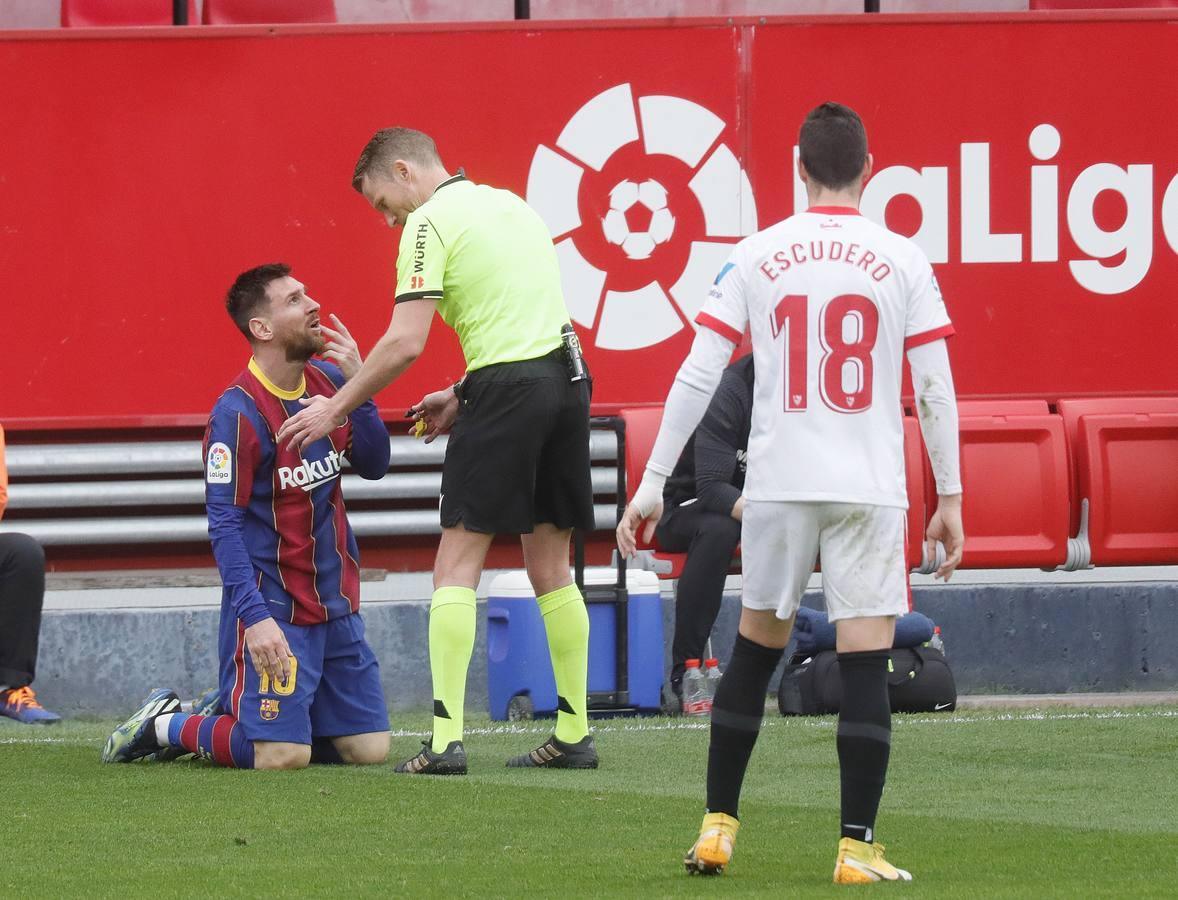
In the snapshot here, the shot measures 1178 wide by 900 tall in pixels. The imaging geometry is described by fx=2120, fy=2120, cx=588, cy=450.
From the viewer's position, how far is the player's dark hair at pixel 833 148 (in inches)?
162

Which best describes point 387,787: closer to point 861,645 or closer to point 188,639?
point 861,645

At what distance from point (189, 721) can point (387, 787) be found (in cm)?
92

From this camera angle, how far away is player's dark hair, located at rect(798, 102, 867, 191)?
4.11 meters

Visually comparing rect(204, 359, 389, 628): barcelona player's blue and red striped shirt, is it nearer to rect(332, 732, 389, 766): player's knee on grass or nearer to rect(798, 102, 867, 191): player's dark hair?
rect(332, 732, 389, 766): player's knee on grass

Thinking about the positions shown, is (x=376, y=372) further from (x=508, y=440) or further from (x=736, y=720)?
(x=736, y=720)

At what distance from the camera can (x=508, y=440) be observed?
5672mm

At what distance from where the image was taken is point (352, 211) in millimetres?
8688

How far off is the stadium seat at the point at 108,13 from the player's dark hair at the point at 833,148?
208 inches

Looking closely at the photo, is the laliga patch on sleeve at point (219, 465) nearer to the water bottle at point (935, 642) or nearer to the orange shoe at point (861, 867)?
the orange shoe at point (861, 867)

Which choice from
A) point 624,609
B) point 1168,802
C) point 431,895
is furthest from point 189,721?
point 1168,802

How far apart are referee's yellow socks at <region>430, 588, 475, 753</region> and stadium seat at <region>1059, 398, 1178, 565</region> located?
3472mm

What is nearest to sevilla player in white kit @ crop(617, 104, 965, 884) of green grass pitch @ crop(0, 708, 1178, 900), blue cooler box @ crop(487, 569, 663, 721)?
green grass pitch @ crop(0, 708, 1178, 900)

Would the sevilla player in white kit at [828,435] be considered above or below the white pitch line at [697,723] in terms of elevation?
above

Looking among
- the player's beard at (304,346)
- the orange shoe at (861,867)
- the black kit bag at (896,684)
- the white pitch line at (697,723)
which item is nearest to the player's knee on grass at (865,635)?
the orange shoe at (861,867)
